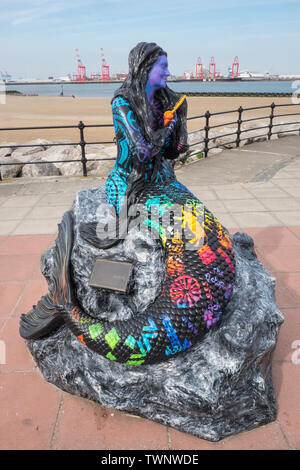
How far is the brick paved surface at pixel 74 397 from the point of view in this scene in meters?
1.99

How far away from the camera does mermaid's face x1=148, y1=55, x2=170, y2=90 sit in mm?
2016

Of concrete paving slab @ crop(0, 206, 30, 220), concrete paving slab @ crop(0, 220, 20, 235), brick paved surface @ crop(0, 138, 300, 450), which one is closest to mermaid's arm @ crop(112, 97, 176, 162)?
brick paved surface @ crop(0, 138, 300, 450)

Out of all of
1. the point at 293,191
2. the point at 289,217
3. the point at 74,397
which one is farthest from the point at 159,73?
the point at 293,191

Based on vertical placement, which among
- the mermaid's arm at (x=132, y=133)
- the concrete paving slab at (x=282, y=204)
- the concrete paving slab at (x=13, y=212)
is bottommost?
the concrete paving slab at (x=13, y=212)

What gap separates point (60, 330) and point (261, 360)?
1282 mm

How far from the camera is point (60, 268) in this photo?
2.15 metres

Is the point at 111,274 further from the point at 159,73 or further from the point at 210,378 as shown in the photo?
the point at 159,73

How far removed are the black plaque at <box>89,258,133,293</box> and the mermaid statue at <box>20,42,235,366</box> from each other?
4.7 inches

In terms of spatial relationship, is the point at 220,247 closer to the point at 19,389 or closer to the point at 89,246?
the point at 89,246

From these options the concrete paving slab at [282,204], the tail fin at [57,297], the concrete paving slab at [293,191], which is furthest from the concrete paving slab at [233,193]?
the tail fin at [57,297]

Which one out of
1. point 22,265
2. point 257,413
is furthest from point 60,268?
point 22,265

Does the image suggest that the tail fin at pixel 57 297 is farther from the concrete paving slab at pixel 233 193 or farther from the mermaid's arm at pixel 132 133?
the concrete paving slab at pixel 233 193

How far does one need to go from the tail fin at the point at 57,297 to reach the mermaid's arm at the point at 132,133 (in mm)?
670

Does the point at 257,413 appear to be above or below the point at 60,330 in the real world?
below
